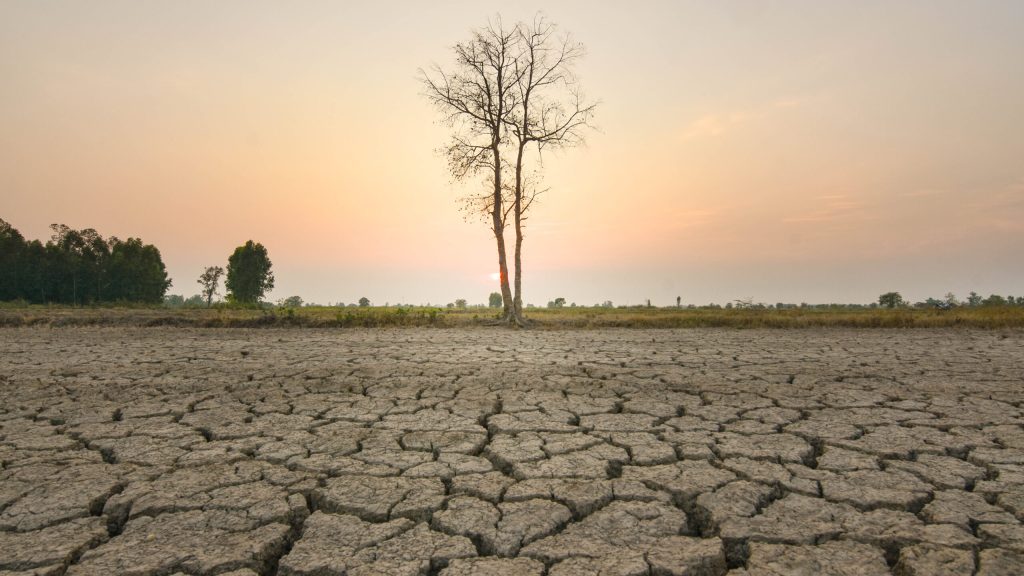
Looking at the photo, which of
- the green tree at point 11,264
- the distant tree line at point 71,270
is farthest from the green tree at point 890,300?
the green tree at point 11,264

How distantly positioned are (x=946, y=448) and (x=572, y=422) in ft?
7.81

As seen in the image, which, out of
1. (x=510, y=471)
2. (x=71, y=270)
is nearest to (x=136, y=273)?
(x=71, y=270)

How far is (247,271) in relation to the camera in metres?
44.9

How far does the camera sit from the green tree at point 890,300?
71.5 ft

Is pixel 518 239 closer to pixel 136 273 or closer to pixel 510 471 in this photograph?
pixel 510 471

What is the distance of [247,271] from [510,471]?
47686 mm

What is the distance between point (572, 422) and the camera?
398 centimetres

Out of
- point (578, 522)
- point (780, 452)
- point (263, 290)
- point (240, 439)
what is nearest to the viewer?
point (578, 522)

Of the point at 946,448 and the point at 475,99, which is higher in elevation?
the point at 475,99

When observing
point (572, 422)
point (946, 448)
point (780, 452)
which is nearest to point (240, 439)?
point (572, 422)

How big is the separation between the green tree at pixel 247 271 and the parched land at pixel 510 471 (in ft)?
136

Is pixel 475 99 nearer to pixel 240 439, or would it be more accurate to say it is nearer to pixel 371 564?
pixel 240 439

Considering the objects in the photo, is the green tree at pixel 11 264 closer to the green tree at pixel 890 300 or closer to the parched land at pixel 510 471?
the parched land at pixel 510 471

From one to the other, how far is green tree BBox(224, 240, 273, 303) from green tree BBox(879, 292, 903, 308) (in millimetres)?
42693
